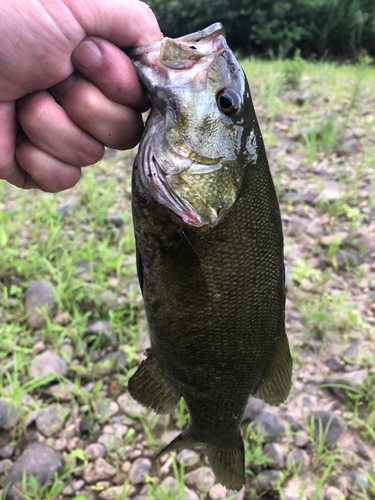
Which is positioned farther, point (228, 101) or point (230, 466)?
point (230, 466)

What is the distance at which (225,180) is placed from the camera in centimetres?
116

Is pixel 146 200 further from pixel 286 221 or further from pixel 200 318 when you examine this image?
pixel 286 221

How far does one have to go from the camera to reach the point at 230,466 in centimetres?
158

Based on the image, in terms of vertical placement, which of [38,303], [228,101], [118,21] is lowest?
[38,303]

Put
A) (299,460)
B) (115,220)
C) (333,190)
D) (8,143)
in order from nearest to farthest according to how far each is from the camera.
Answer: (8,143) → (299,460) → (115,220) → (333,190)

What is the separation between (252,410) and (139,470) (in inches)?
29.2

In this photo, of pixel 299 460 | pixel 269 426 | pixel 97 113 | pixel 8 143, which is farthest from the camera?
pixel 269 426

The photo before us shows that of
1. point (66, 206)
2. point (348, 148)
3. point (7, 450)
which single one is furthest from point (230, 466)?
point (348, 148)

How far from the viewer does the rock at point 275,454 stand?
2.04 metres

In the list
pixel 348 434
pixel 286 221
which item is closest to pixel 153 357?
pixel 348 434

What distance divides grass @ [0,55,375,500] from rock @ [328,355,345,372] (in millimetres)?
59

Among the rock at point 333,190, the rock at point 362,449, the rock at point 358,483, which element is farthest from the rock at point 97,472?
the rock at point 333,190

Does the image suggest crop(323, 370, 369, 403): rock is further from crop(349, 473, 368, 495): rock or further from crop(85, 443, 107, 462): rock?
crop(85, 443, 107, 462): rock

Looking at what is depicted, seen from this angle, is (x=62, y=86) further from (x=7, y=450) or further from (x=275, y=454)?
(x=275, y=454)
